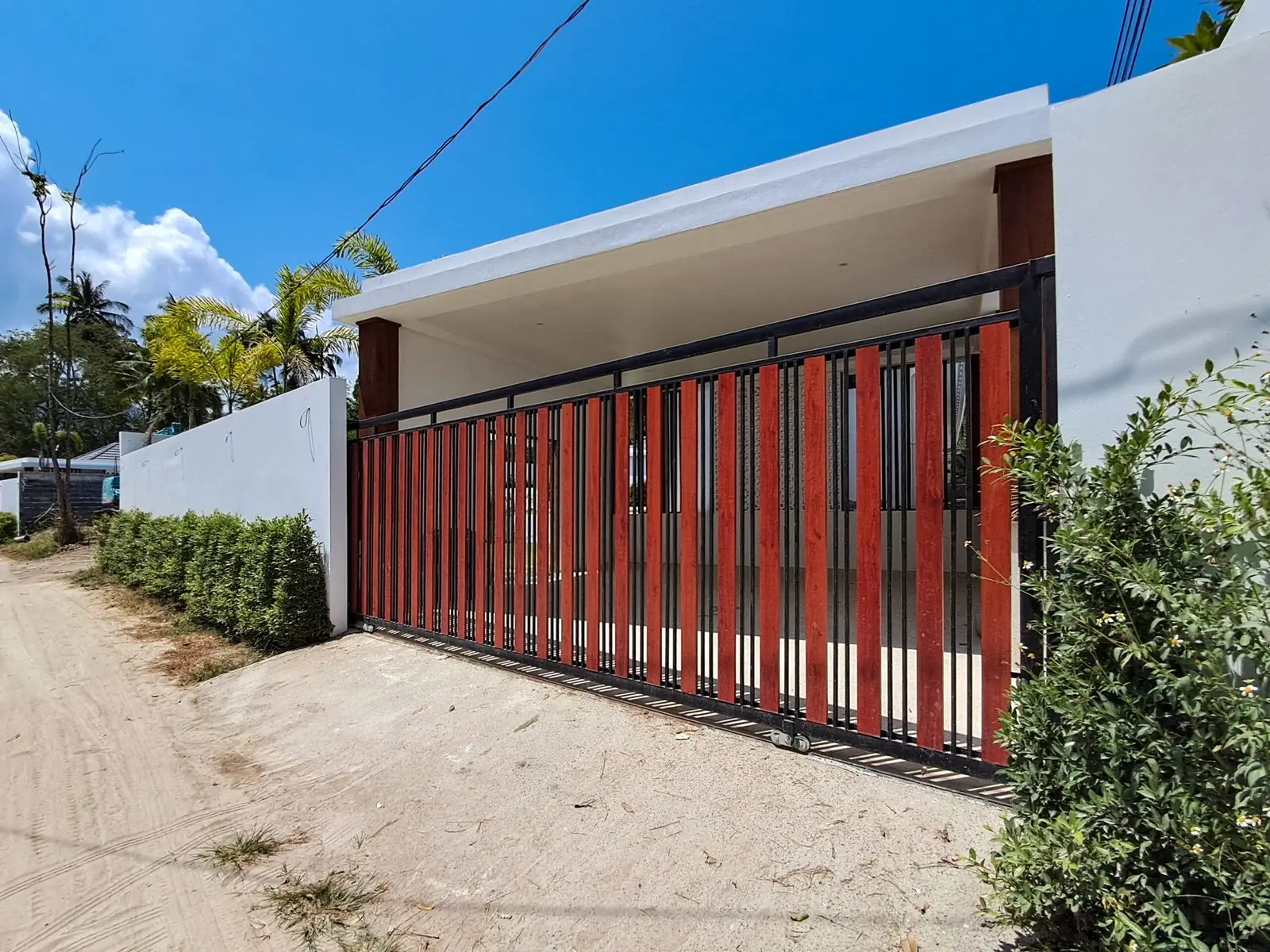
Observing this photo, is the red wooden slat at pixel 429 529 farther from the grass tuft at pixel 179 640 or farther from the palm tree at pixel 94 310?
the palm tree at pixel 94 310

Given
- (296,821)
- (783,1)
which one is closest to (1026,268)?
(296,821)

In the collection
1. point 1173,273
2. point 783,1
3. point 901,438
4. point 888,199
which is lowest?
point 901,438

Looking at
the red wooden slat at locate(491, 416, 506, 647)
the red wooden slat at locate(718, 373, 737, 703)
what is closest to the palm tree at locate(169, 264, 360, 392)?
the red wooden slat at locate(491, 416, 506, 647)

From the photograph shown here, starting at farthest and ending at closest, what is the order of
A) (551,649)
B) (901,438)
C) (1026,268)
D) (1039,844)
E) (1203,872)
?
(551,649) < (901,438) < (1026,268) < (1039,844) < (1203,872)

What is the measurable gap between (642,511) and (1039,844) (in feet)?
8.92

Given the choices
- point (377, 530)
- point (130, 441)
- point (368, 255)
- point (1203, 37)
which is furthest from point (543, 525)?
point (130, 441)

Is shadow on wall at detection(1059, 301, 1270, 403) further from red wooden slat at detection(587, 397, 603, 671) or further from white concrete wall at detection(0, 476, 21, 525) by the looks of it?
white concrete wall at detection(0, 476, 21, 525)

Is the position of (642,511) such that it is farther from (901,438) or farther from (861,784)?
(861,784)

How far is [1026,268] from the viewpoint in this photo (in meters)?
2.40

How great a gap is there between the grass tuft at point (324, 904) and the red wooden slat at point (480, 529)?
7.94ft

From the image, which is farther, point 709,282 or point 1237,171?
point 709,282

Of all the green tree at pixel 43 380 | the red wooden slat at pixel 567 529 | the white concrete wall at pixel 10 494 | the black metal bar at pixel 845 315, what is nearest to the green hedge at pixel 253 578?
the black metal bar at pixel 845 315

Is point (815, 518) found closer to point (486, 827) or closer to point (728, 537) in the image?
point (728, 537)

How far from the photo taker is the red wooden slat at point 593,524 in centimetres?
407
